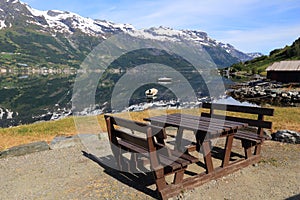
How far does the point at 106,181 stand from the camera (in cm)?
712

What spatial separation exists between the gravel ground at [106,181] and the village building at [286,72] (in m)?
62.5

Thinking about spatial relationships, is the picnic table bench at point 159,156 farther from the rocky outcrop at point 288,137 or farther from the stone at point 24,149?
the rocky outcrop at point 288,137

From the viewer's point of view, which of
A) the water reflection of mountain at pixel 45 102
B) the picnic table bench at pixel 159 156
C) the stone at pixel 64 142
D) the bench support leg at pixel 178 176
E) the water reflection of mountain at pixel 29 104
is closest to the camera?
the picnic table bench at pixel 159 156

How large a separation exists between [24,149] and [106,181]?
13.6ft

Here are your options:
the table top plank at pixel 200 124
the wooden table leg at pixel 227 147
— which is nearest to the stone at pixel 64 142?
the table top plank at pixel 200 124

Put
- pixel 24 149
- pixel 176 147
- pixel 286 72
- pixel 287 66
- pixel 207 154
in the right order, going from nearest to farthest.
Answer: pixel 207 154 < pixel 176 147 < pixel 24 149 < pixel 286 72 < pixel 287 66

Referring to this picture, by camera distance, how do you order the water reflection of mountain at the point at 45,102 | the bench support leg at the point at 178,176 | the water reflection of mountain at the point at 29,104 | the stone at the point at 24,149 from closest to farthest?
the bench support leg at the point at 178,176 → the stone at the point at 24,149 → the water reflection of mountain at the point at 29,104 → the water reflection of mountain at the point at 45,102

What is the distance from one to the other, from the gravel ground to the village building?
6251 centimetres

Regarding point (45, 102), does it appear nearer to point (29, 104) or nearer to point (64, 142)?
point (29, 104)

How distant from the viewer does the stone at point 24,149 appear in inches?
370

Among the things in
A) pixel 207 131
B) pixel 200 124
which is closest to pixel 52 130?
pixel 200 124

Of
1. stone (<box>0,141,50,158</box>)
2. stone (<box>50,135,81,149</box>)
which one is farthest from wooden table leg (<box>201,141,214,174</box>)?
stone (<box>0,141,50,158</box>)

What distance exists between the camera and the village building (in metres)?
64.4

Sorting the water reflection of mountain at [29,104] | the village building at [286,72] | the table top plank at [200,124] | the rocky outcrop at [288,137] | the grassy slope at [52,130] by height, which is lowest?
the water reflection of mountain at [29,104]
